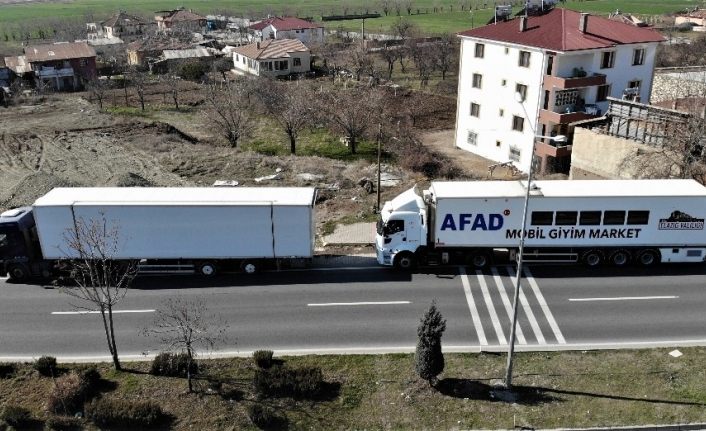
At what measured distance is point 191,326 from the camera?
843 inches

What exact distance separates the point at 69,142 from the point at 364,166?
25173 millimetres

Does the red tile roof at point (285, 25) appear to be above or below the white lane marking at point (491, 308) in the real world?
above

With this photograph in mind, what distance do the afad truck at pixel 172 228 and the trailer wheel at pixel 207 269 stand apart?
0.02m

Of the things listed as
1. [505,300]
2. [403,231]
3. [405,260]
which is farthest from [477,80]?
[505,300]

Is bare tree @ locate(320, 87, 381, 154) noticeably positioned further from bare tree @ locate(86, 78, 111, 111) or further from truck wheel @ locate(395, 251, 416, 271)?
bare tree @ locate(86, 78, 111, 111)

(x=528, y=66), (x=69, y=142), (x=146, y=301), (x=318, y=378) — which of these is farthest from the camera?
(x=69, y=142)

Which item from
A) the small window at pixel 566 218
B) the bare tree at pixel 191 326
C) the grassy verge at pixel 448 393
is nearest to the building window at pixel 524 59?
the small window at pixel 566 218

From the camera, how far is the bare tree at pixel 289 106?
51.3 meters

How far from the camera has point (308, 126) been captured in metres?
59.2

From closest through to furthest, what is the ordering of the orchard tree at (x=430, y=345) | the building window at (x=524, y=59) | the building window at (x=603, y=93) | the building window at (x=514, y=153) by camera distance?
the orchard tree at (x=430, y=345) → the building window at (x=603, y=93) → the building window at (x=524, y=59) → the building window at (x=514, y=153)

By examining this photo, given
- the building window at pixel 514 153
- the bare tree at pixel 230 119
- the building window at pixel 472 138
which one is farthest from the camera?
the building window at pixel 472 138

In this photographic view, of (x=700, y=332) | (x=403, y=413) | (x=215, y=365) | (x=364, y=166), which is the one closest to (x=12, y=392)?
(x=215, y=365)

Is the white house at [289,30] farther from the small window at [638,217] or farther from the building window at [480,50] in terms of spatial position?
the small window at [638,217]

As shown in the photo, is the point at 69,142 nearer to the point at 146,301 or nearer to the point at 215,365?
the point at 146,301
